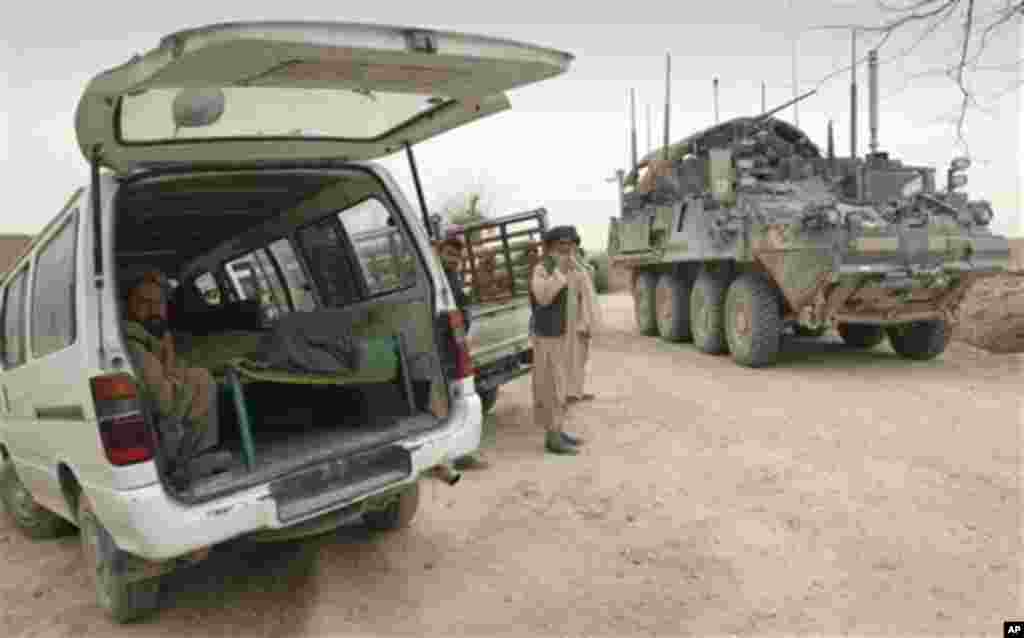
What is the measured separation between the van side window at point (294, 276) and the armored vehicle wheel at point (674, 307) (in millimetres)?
7225

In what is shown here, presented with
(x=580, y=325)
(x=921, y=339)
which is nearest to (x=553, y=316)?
(x=580, y=325)

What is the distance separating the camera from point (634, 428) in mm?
6535

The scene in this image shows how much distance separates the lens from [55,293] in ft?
11.2

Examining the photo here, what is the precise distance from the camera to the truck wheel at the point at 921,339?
30.4 ft

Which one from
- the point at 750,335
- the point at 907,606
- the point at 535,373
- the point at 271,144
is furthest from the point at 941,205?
the point at 271,144

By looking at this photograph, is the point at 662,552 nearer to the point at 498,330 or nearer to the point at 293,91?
the point at 293,91

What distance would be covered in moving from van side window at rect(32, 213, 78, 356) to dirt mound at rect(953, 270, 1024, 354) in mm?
10194

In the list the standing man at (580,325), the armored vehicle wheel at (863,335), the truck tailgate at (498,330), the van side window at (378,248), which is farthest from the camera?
the armored vehicle wheel at (863,335)

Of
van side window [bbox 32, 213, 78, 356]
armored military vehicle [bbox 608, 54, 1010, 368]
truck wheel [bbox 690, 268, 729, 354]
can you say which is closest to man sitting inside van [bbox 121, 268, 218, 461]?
van side window [bbox 32, 213, 78, 356]

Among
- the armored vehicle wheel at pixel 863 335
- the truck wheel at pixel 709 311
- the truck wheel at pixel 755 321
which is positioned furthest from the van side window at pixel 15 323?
the armored vehicle wheel at pixel 863 335

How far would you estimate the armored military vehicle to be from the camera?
8.29 m

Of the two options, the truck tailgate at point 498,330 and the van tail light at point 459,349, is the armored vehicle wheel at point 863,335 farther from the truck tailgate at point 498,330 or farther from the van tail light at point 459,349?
the van tail light at point 459,349

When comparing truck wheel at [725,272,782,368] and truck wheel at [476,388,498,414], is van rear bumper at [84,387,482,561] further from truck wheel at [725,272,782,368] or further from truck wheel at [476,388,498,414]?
truck wheel at [725,272,782,368]

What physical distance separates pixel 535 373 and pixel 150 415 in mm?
3302
